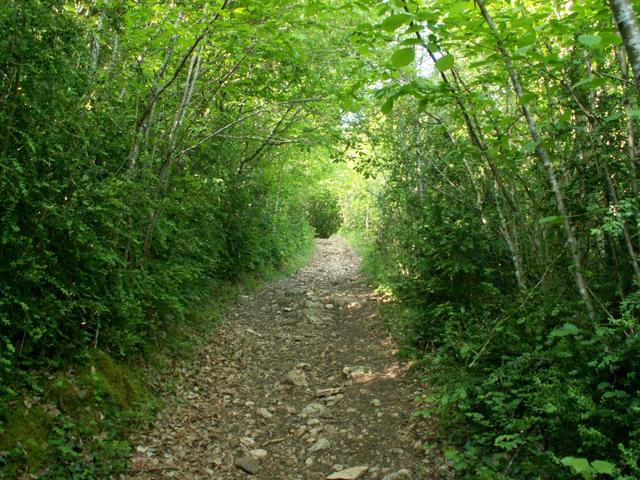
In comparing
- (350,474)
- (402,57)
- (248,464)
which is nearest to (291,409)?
(248,464)

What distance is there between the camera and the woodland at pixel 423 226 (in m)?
3.50

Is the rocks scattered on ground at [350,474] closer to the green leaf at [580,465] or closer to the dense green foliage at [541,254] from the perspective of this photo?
the dense green foliage at [541,254]

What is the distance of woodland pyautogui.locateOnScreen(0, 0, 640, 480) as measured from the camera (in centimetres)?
350

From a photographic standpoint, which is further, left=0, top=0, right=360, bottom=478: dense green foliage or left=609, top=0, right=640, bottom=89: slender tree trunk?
left=0, top=0, right=360, bottom=478: dense green foliage

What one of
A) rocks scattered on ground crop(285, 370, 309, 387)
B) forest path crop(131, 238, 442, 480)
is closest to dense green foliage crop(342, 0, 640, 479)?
forest path crop(131, 238, 442, 480)

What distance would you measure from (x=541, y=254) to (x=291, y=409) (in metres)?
3.50

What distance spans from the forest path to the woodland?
398 millimetres

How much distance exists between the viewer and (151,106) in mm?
6215

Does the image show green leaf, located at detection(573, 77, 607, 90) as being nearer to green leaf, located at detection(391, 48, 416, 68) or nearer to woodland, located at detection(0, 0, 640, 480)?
woodland, located at detection(0, 0, 640, 480)

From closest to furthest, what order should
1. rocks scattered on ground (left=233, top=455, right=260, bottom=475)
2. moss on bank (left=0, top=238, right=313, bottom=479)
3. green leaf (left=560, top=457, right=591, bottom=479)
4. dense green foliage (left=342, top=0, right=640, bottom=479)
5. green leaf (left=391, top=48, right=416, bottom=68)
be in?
1. green leaf (left=560, top=457, right=591, bottom=479)
2. green leaf (left=391, top=48, right=416, bottom=68)
3. dense green foliage (left=342, top=0, right=640, bottom=479)
4. moss on bank (left=0, top=238, right=313, bottom=479)
5. rocks scattered on ground (left=233, top=455, right=260, bottom=475)

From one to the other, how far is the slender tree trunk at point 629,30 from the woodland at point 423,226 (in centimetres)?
1

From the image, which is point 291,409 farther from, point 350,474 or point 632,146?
point 632,146

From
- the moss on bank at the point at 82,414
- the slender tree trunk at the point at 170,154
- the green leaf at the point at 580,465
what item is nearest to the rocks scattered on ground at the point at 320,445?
the moss on bank at the point at 82,414

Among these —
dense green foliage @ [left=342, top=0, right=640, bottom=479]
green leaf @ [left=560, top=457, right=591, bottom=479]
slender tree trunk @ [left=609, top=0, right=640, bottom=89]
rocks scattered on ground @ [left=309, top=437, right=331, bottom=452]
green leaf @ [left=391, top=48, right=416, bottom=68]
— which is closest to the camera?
green leaf @ [left=560, top=457, right=591, bottom=479]
